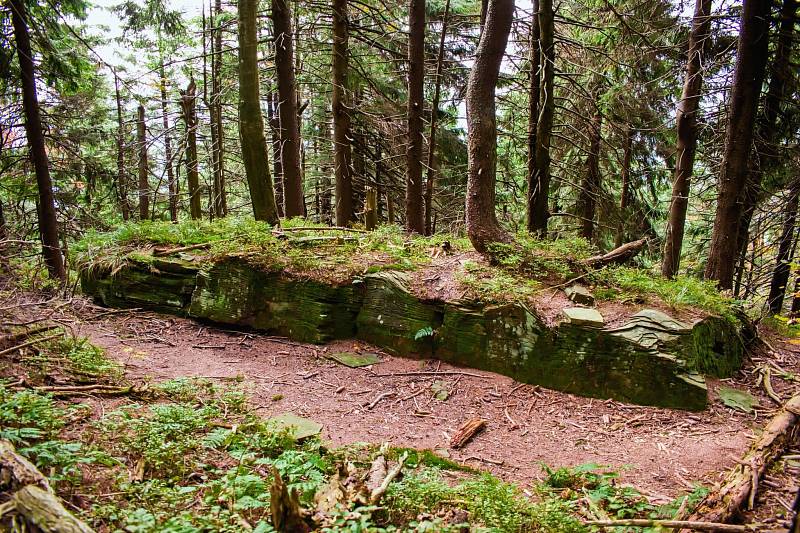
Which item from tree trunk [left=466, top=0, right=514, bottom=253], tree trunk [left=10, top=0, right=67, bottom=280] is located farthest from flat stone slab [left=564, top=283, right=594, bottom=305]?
tree trunk [left=10, top=0, right=67, bottom=280]

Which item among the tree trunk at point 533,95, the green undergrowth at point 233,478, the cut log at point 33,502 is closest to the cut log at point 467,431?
the green undergrowth at point 233,478

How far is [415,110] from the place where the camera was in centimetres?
1053

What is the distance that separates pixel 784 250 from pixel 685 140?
13.5ft

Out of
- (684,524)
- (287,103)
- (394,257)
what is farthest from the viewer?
(287,103)

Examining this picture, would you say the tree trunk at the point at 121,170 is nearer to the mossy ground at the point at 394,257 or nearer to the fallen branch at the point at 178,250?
the mossy ground at the point at 394,257

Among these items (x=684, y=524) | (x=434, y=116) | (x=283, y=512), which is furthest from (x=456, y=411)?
(x=434, y=116)

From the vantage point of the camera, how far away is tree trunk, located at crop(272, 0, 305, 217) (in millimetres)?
9484

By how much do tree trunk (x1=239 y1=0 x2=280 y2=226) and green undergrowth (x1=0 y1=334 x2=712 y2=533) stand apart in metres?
5.17

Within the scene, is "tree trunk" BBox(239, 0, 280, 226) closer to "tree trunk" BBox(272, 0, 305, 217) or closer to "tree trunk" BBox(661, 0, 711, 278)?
"tree trunk" BBox(272, 0, 305, 217)

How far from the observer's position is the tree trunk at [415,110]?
9.98 metres

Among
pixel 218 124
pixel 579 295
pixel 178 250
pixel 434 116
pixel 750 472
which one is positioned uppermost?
pixel 434 116

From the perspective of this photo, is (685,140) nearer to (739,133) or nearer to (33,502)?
(739,133)

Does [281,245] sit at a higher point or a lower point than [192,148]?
lower

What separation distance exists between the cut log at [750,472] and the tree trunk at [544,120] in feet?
16.5
